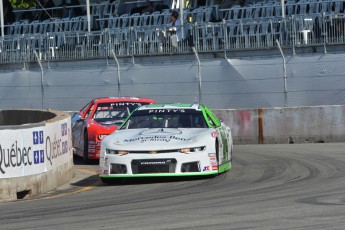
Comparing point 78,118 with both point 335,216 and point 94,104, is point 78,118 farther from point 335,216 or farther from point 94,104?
point 335,216

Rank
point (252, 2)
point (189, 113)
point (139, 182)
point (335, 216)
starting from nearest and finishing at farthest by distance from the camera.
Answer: point (335, 216)
point (139, 182)
point (189, 113)
point (252, 2)

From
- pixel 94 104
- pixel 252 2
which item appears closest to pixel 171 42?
pixel 252 2

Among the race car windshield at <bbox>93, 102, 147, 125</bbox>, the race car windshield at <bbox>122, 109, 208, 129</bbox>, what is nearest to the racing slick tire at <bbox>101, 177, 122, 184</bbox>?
the race car windshield at <bbox>122, 109, 208, 129</bbox>

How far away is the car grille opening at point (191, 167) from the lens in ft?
48.4

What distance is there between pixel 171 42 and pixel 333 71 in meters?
5.55

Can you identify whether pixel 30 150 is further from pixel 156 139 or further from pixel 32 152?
pixel 156 139

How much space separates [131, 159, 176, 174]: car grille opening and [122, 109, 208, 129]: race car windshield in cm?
146

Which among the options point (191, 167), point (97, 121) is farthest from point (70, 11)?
point (191, 167)

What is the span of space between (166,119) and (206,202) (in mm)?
4594

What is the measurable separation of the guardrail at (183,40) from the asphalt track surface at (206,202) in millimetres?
9442

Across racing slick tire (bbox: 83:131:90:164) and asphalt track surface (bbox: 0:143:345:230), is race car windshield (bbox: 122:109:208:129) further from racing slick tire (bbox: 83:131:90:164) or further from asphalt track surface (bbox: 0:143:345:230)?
racing slick tire (bbox: 83:131:90:164)

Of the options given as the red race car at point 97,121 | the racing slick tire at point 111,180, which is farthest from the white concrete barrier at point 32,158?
the red race car at point 97,121

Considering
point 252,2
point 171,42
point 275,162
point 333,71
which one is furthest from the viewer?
point 252,2

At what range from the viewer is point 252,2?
33.6m
